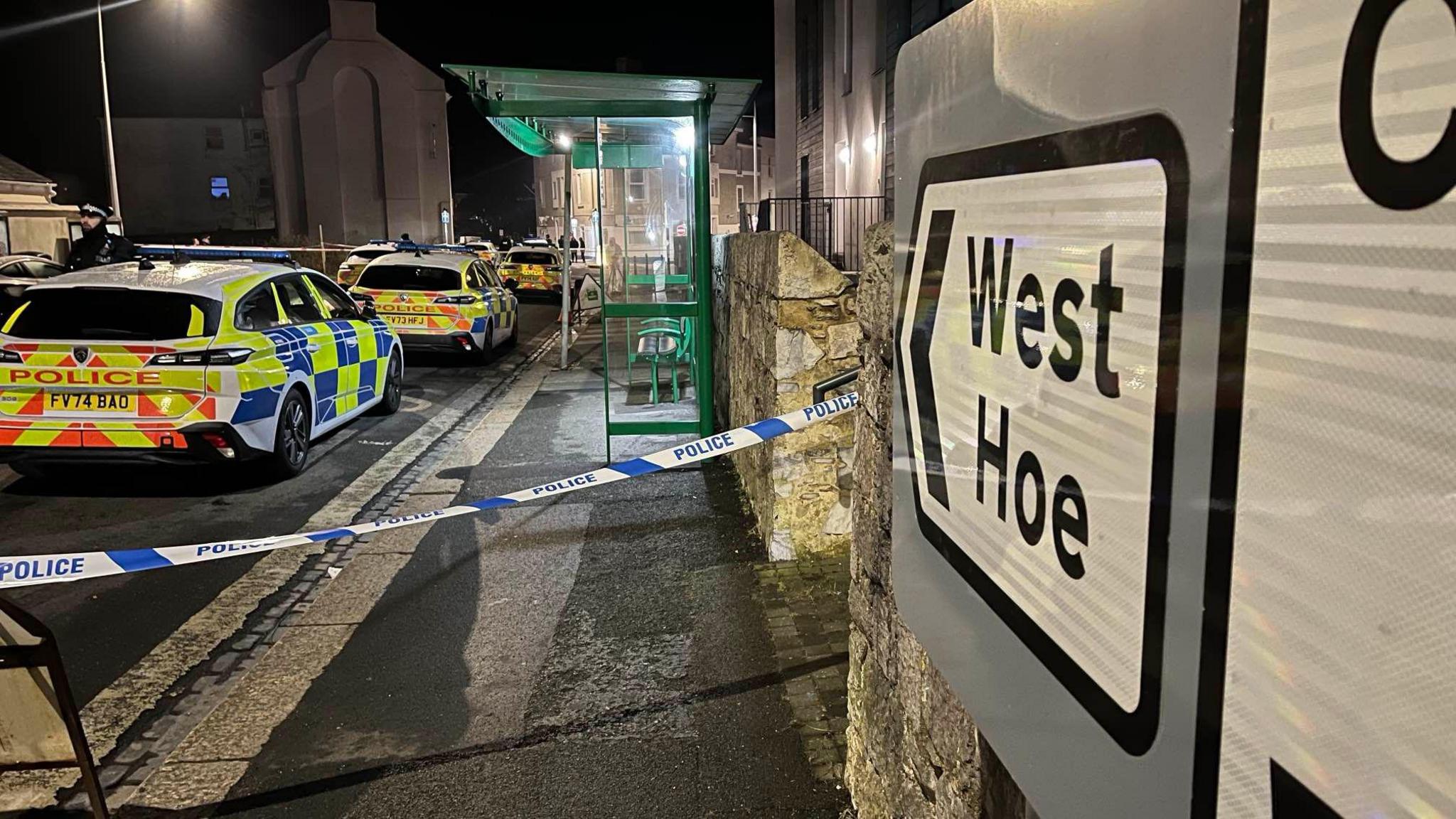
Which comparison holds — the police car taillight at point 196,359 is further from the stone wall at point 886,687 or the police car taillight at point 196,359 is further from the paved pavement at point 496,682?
the stone wall at point 886,687

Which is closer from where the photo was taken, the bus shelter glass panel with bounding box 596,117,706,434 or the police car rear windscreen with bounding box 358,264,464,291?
the bus shelter glass panel with bounding box 596,117,706,434

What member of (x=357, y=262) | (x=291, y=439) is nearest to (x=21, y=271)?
(x=357, y=262)

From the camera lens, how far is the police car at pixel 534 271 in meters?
26.0

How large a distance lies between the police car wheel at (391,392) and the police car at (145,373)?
2.50m

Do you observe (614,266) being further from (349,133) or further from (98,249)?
(349,133)

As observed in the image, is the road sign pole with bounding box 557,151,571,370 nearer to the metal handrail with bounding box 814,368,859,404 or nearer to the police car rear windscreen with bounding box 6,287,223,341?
the police car rear windscreen with bounding box 6,287,223,341

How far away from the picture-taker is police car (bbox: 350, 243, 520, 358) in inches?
517

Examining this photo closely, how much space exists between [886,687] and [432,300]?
1159cm

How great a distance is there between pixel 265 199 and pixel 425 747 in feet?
169

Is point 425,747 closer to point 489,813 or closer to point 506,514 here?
point 489,813

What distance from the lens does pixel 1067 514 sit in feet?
3.93

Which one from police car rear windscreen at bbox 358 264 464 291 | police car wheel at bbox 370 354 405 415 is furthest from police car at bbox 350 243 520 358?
police car wheel at bbox 370 354 405 415

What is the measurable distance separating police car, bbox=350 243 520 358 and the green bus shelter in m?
3.56

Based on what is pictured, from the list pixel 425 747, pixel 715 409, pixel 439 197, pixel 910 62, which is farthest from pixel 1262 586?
pixel 439 197
